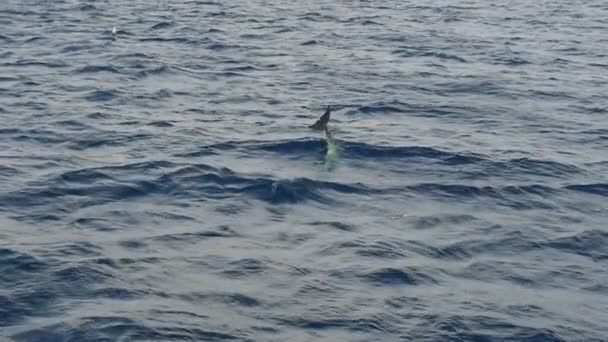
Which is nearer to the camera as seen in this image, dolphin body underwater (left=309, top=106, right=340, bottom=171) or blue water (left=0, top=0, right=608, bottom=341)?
blue water (left=0, top=0, right=608, bottom=341)

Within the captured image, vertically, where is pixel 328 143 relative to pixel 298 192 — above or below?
below

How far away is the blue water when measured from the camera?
13180 millimetres

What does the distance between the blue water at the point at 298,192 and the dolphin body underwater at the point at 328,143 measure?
5.8 inches

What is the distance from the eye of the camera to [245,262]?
14836 mm

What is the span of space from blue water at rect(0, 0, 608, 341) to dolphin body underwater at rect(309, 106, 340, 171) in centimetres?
Answer: 15

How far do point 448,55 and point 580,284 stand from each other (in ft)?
65.9

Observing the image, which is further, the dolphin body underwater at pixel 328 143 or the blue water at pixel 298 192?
the dolphin body underwater at pixel 328 143

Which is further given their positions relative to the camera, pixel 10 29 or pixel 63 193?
pixel 10 29

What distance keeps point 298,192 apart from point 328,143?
3.93m

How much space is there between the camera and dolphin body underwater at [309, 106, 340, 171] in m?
20.2

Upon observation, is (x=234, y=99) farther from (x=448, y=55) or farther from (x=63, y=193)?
(x=448, y=55)

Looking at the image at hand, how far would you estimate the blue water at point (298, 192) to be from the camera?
13180 mm

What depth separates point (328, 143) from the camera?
2183cm

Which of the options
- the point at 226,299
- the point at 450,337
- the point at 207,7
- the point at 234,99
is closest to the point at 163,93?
the point at 234,99
